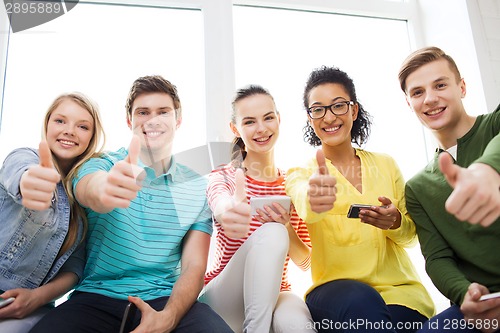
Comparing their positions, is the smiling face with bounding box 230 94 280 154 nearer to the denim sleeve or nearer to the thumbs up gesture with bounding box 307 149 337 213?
the thumbs up gesture with bounding box 307 149 337 213

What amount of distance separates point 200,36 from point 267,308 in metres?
1.13

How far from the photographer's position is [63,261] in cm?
92

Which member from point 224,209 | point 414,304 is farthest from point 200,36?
point 414,304

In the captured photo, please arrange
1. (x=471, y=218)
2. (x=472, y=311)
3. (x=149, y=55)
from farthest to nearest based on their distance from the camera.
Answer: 1. (x=149, y=55)
2. (x=472, y=311)
3. (x=471, y=218)

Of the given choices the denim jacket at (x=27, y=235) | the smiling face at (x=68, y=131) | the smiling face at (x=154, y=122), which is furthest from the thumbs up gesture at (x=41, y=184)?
the smiling face at (x=154, y=122)

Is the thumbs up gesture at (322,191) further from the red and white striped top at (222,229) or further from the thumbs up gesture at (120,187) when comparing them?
the thumbs up gesture at (120,187)

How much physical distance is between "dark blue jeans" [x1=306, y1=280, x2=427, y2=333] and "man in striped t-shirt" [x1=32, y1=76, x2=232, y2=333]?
217 mm

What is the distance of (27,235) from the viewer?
0.88 metres

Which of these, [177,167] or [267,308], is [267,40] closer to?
[177,167]

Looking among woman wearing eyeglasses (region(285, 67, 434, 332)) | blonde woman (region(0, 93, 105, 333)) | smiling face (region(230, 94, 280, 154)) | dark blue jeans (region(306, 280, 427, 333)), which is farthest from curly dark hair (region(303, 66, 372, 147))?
blonde woman (region(0, 93, 105, 333))

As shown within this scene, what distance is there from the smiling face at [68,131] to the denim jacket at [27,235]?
0.08 meters

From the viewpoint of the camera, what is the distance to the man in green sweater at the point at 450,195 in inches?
29.3

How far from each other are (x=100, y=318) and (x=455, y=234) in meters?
0.80

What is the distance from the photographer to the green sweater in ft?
2.85
